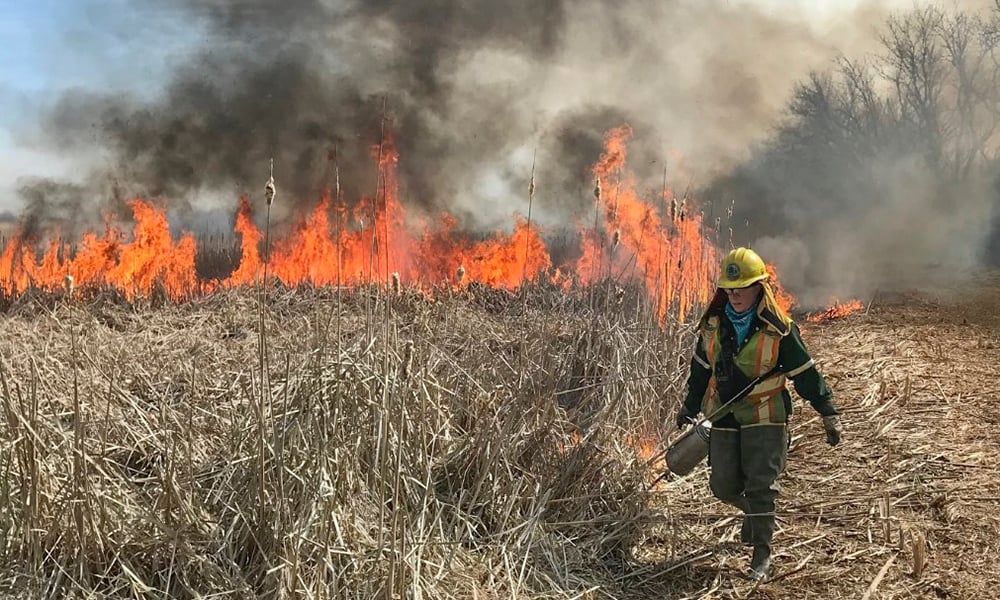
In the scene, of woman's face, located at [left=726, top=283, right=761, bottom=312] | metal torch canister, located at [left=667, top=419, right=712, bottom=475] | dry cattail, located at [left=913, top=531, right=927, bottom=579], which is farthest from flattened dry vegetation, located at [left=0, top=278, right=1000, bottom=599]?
woman's face, located at [left=726, top=283, right=761, bottom=312]

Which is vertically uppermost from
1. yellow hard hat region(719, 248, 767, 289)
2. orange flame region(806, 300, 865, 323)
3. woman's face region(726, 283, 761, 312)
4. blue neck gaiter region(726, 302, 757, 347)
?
yellow hard hat region(719, 248, 767, 289)

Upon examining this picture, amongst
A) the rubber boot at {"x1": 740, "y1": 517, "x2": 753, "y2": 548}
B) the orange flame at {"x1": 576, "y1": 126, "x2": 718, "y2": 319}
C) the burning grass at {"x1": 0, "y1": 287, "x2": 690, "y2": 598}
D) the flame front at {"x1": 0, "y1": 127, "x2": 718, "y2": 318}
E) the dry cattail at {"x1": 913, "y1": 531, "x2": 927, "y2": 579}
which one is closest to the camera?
the burning grass at {"x1": 0, "y1": 287, "x2": 690, "y2": 598}

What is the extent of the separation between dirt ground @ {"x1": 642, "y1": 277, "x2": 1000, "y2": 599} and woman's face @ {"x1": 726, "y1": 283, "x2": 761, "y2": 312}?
1.25 meters

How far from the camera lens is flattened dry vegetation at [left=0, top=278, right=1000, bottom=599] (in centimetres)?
275

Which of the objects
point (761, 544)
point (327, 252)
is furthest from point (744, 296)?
point (327, 252)

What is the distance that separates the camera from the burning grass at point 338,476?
2.71 m

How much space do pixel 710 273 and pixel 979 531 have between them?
341 cm

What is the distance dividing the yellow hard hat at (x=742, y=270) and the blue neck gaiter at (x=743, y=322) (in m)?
0.19

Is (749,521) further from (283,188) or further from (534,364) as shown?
(283,188)

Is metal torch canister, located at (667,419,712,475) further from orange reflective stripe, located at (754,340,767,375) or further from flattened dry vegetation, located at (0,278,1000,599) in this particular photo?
orange reflective stripe, located at (754,340,767,375)

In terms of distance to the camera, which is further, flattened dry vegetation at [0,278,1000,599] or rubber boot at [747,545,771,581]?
rubber boot at [747,545,771,581]

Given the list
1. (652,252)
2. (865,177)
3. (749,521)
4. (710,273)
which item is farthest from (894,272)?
(749,521)

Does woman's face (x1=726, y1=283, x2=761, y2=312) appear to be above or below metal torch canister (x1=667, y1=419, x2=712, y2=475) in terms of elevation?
above

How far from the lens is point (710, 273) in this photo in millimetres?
6879
